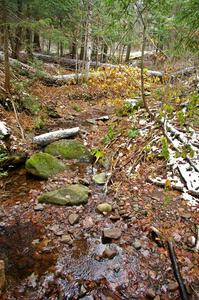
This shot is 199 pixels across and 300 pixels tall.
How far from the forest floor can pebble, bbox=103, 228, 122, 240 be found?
0.04 meters

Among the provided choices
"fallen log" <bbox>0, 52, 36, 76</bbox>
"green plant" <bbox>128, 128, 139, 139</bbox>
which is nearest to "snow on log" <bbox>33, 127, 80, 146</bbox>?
"green plant" <bbox>128, 128, 139, 139</bbox>

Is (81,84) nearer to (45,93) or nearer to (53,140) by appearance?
(45,93)

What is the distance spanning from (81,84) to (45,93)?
10.3 ft

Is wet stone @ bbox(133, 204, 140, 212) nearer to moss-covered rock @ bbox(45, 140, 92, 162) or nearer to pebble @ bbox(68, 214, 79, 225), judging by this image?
pebble @ bbox(68, 214, 79, 225)

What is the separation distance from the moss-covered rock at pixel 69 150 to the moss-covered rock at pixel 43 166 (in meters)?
0.64

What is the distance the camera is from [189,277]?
3611mm

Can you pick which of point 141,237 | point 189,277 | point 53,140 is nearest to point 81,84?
point 53,140

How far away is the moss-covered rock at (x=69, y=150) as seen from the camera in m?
7.37

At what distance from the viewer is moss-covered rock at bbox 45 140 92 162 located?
290 inches

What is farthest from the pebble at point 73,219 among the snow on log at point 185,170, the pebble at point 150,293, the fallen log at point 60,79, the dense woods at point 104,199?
the fallen log at point 60,79

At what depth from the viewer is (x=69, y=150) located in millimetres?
7473

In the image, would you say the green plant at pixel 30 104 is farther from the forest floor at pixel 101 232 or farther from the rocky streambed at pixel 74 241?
the rocky streambed at pixel 74 241

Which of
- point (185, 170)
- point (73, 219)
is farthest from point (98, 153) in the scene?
point (73, 219)

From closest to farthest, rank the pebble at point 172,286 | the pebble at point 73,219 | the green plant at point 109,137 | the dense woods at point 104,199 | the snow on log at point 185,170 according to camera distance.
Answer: the pebble at point 172,286 < the dense woods at point 104,199 < the pebble at point 73,219 < the snow on log at point 185,170 < the green plant at point 109,137
